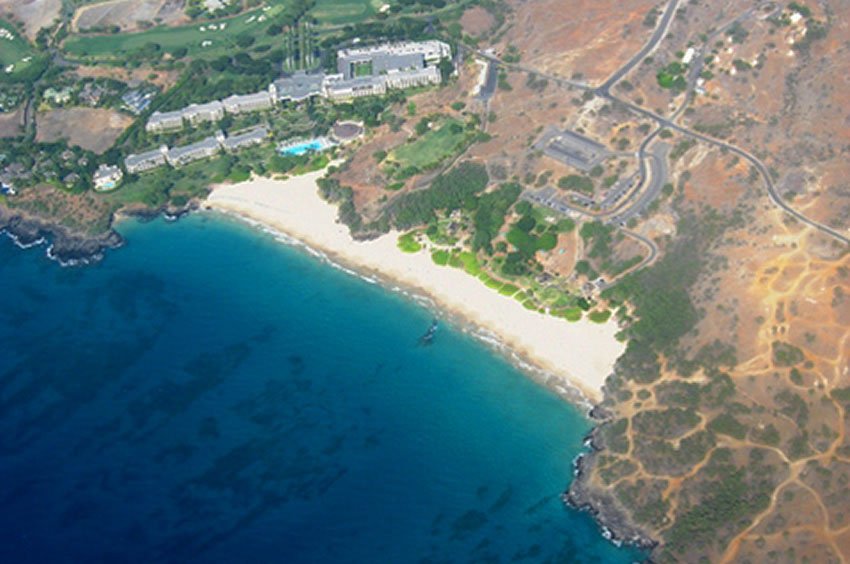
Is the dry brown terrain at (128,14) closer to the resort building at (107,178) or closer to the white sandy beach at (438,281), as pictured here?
the resort building at (107,178)

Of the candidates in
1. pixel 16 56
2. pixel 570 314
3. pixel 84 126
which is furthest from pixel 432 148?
pixel 16 56

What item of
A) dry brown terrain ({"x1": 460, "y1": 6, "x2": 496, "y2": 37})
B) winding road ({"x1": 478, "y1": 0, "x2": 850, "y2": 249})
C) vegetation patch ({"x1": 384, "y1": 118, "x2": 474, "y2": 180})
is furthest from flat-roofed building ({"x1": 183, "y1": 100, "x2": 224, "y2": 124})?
dry brown terrain ({"x1": 460, "y1": 6, "x2": 496, "y2": 37})

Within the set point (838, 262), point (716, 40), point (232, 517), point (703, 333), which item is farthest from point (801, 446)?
point (716, 40)

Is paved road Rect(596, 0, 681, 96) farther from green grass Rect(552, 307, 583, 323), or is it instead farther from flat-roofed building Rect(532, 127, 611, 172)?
green grass Rect(552, 307, 583, 323)

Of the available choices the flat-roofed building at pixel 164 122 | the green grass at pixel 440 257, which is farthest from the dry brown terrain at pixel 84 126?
the green grass at pixel 440 257

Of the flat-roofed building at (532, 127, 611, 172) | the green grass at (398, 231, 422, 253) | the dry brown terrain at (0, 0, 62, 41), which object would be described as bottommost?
the dry brown terrain at (0, 0, 62, 41)

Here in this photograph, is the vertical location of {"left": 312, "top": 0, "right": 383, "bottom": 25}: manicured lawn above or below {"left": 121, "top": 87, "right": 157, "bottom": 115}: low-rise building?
above
